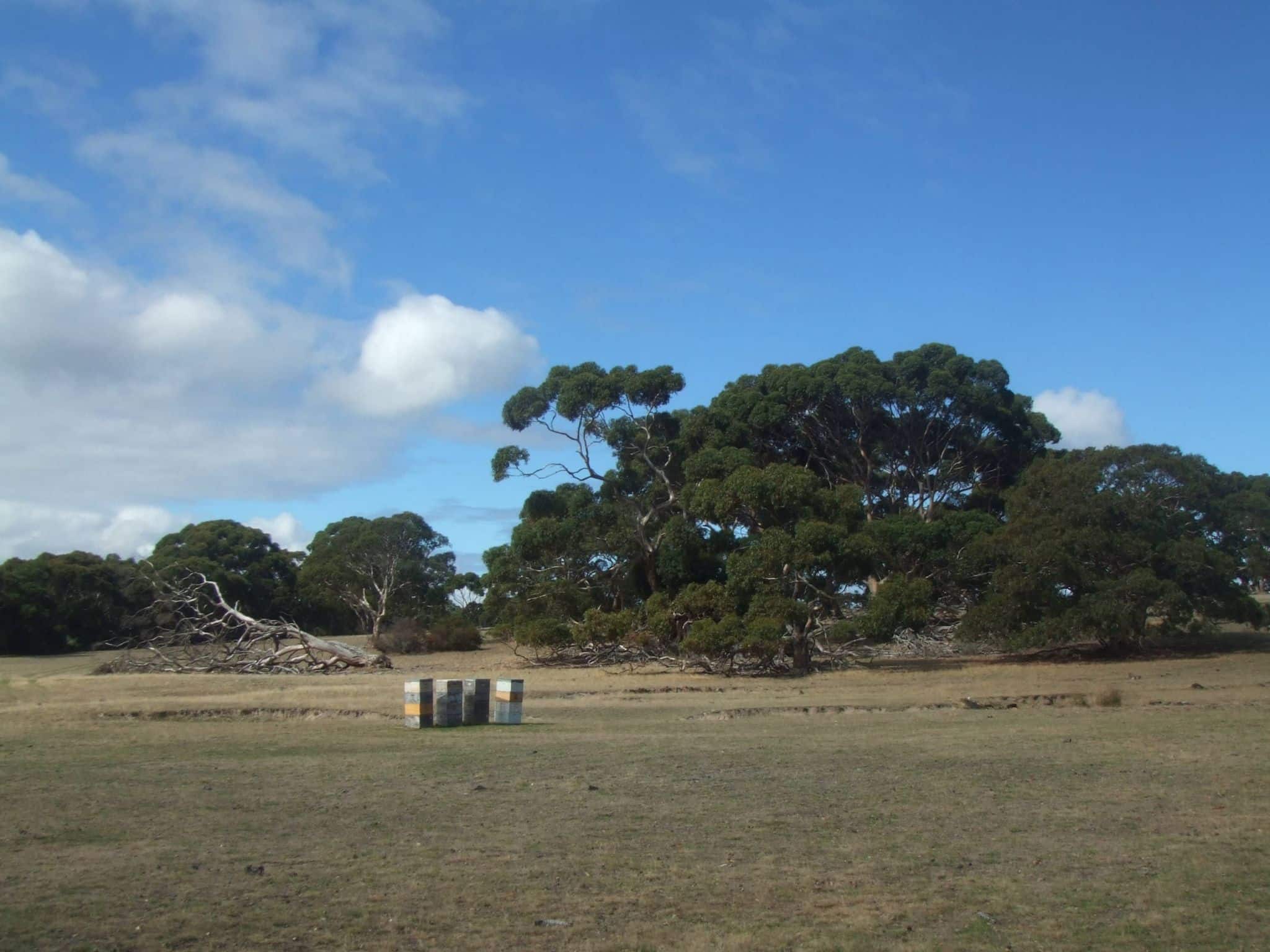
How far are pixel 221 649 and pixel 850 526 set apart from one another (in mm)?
26736

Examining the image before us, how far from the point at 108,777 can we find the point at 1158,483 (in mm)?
42552

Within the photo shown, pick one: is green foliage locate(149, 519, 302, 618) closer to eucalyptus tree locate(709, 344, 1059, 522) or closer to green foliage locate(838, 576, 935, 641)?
eucalyptus tree locate(709, 344, 1059, 522)

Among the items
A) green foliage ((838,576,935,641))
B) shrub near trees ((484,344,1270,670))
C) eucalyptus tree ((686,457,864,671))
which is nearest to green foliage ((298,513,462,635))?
shrub near trees ((484,344,1270,670))

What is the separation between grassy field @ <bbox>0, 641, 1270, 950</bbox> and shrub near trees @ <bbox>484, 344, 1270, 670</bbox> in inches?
704

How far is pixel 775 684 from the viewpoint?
33531 mm

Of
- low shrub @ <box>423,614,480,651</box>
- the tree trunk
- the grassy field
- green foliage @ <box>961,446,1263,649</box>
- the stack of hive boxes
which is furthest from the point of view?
low shrub @ <box>423,614,480,651</box>

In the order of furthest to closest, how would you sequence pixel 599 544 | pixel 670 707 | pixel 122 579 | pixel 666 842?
pixel 122 579
pixel 599 544
pixel 670 707
pixel 666 842

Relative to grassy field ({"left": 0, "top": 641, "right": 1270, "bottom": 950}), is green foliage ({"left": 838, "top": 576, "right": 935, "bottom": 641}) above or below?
above

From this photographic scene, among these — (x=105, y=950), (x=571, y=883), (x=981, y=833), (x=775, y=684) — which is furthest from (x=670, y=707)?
(x=105, y=950)

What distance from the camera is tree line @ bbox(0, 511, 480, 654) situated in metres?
62.3

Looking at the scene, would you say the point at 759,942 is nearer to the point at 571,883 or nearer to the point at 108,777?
the point at 571,883

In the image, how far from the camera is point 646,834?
991 cm

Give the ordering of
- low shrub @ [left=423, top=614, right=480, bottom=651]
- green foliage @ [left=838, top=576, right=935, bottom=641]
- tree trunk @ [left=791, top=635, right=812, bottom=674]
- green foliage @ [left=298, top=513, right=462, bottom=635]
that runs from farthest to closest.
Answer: green foliage @ [left=298, top=513, right=462, bottom=635]
low shrub @ [left=423, top=614, right=480, bottom=651]
tree trunk @ [left=791, top=635, right=812, bottom=674]
green foliage @ [left=838, top=576, right=935, bottom=641]

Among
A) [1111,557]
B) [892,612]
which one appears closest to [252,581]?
[892,612]
